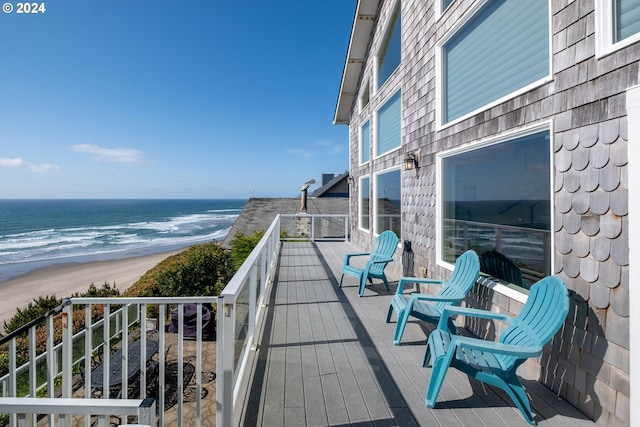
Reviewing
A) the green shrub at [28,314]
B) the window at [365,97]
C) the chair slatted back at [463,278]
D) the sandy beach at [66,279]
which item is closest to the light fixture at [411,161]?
the chair slatted back at [463,278]

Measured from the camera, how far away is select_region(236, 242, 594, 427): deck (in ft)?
6.76

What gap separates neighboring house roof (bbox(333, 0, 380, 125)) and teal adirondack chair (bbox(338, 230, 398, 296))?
18.3ft

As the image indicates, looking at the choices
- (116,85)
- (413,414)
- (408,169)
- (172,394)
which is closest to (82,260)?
(116,85)

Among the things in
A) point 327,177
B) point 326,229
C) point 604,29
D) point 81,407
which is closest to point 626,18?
point 604,29

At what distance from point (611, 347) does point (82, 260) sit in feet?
89.0

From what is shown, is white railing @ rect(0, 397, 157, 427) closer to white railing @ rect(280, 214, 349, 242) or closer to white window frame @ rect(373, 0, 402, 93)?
white window frame @ rect(373, 0, 402, 93)

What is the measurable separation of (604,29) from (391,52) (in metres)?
5.14

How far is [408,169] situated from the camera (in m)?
5.15

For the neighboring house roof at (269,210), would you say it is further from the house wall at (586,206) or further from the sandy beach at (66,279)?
the house wall at (586,206)

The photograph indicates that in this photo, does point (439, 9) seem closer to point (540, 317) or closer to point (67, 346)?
point (540, 317)

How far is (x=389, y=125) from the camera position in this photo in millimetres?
6543

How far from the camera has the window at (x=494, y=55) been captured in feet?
8.63

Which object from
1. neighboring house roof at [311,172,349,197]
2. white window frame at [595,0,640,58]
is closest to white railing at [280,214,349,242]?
white window frame at [595,0,640,58]

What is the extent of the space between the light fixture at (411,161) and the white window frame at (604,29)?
2.86 metres
